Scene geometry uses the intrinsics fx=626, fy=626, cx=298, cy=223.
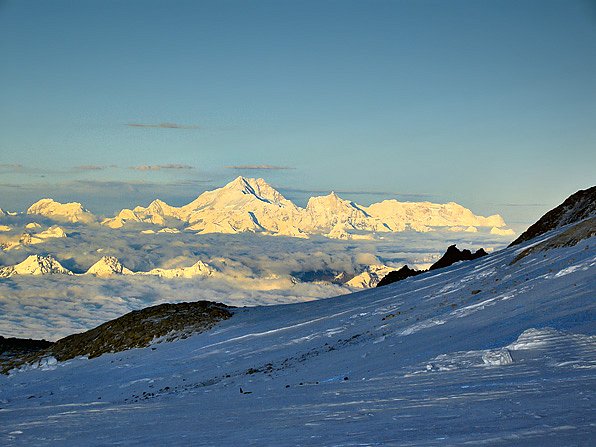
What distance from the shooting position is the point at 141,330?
182ft

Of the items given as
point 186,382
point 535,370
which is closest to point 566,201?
point 186,382

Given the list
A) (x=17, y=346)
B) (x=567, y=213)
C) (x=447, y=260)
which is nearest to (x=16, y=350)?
(x=17, y=346)

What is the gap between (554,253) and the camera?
34031 mm

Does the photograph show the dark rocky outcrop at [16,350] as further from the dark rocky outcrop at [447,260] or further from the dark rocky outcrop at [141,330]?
the dark rocky outcrop at [447,260]

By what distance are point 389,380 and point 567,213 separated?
44.4 metres

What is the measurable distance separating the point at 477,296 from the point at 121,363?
2775 cm

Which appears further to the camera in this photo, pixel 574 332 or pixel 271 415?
pixel 574 332

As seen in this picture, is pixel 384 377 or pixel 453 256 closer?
pixel 384 377

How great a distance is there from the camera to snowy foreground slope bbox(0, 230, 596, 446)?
1076 centimetres

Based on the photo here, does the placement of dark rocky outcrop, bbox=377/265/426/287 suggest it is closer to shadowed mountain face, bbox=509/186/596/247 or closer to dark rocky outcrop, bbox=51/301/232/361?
shadowed mountain face, bbox=509/186/596/247

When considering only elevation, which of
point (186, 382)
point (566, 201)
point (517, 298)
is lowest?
point (186, 382)

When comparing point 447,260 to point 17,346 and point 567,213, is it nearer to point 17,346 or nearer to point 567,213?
point 567,213

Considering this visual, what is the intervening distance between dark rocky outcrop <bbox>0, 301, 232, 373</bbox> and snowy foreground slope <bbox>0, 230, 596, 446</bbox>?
8.12 metres

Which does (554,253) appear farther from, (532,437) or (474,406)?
(532,437)
